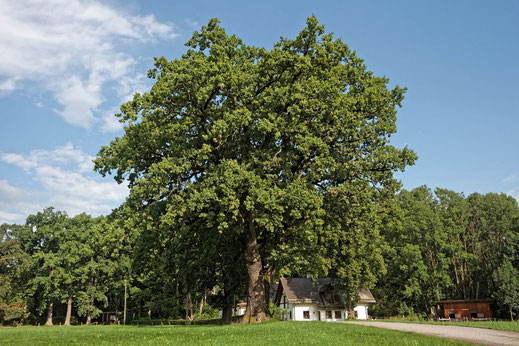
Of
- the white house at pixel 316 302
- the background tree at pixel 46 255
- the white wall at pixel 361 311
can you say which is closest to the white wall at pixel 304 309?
the white house at pixel 316 302

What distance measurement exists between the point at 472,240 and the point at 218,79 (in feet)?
237

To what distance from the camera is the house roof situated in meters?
68.2

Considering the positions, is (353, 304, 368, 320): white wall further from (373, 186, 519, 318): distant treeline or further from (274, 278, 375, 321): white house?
(373, 186, 519, 318): distant treeline

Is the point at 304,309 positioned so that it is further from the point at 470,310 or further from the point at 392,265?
the point at 470,310

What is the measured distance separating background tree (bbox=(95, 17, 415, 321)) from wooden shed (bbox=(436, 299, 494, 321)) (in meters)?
49.7

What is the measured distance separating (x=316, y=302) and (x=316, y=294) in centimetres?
212

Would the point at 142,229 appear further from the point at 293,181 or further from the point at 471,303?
the point at 471,303

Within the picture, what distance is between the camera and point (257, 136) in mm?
24359

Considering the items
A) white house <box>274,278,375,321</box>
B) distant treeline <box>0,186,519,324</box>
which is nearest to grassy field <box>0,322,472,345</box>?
distant treeline <box>0,186,519,324</box>

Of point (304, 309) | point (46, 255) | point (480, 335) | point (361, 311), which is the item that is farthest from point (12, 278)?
point (480, 335)

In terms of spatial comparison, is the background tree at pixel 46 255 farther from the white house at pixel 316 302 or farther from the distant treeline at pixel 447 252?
the distant treeline at pixel 447 252

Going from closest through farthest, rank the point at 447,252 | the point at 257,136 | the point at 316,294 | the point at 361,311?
the point at 257,136
the point at 361,311
the point at 316,294
the point at 447,252

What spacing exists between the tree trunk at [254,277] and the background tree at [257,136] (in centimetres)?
7

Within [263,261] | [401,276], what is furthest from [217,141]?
[401,276]
